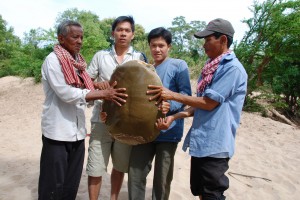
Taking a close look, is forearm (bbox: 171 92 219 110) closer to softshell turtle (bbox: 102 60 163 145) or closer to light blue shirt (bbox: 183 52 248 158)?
light blue shirt (bbox: 183 52 248 158)

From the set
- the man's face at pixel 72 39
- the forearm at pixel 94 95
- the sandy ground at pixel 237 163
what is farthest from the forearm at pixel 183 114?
the sandy ground at pixel 237 163

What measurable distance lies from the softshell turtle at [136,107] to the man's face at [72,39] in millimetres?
382

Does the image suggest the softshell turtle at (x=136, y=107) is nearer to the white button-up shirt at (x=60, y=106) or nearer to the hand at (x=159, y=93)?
the hand at (x=159, y=93)

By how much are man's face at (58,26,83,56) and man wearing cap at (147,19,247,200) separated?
2.18 feet

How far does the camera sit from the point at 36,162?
4207mm

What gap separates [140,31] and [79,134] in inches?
1007

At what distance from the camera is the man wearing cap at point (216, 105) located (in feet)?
6.08

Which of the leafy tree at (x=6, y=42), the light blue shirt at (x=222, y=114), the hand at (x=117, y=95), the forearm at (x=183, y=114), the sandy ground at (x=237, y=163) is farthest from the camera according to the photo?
the leafy tree at (x=6, y=42)

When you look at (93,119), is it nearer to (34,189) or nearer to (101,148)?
(101,148)

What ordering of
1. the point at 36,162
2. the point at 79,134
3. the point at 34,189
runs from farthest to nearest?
the point at 36,162 < the point at 34,189 < the point at 79,134

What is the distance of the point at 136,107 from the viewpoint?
6.38 feet

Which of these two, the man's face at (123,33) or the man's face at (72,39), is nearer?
the man's face at (72,39)

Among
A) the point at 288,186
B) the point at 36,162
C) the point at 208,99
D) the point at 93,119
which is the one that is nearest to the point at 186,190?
the point at 288,186

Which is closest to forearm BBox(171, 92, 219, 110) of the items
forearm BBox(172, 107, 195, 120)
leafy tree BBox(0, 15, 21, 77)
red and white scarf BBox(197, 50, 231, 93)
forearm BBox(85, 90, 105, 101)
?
red and white scarf BBox(197, 50, 231, 93)
